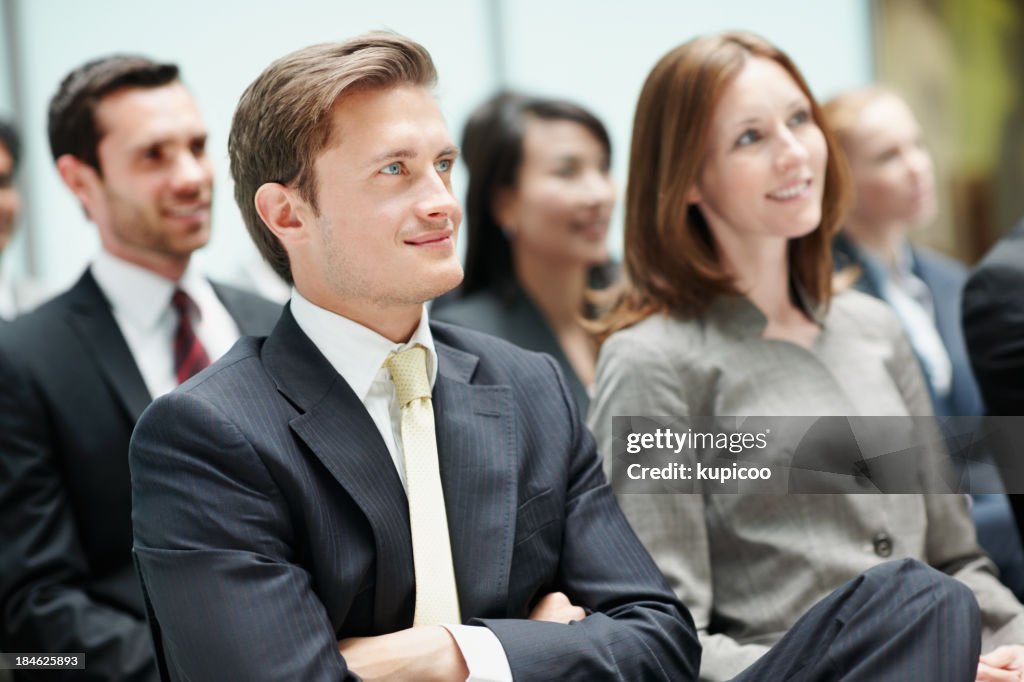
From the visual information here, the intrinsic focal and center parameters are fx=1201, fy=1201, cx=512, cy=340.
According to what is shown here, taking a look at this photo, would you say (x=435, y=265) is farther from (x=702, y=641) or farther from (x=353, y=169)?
(x=702, y=641)

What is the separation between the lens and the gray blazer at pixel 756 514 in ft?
7.02

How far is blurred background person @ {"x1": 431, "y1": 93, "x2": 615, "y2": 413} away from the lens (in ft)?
11.2

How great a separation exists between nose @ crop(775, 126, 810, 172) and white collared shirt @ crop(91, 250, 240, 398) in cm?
123

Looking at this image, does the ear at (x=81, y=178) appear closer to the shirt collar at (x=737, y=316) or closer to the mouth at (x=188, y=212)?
the mouth at (x=188, y=212)

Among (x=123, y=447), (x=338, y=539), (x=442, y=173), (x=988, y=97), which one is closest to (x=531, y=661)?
(x=338, y=539)

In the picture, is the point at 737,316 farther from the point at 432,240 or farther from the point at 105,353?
the point at 105,353


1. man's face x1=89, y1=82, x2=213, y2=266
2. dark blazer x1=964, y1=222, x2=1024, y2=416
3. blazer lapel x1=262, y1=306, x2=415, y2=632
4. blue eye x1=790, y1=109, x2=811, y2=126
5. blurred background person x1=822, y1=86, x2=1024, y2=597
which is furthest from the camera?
blurred background person x1=822, y1=86, x2=1024, y2=597

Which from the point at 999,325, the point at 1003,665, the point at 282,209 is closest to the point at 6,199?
the point at 282,209

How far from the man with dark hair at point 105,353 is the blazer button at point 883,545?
1377 mm

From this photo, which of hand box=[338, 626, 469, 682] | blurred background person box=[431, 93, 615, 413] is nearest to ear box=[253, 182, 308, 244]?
hand box=[338, 626, 469, 682]

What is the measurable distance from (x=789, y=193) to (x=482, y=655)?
1.15 meters

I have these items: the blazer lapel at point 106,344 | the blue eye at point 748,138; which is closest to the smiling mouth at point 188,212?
the blazer lapel at point 106,344

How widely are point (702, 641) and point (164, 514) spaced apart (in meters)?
0.97

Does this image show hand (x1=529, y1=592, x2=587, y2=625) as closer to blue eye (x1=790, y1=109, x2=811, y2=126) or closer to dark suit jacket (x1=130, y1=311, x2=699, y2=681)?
dark suit jacket (x1=130, y1=311, x2=699, y2=681)
